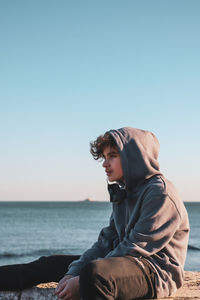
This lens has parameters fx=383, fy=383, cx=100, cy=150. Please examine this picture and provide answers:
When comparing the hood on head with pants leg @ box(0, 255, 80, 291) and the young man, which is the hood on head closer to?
the young man

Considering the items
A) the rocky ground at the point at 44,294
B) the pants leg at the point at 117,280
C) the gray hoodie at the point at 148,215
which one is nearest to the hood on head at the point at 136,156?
the gray hoodie at the point at 148,215

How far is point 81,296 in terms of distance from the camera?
304 centimetres

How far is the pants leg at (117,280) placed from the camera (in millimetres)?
2914

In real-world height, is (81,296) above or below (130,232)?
below

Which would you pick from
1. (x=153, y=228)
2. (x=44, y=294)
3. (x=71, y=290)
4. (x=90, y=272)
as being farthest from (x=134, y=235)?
(x=44, y=294)

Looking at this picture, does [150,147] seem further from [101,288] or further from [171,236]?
[101,288]

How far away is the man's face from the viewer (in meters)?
3.66

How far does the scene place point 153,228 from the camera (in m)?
3.19

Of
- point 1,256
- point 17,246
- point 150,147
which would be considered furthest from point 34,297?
point 17,246

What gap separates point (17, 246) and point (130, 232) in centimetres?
2235

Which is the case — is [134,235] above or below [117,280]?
above

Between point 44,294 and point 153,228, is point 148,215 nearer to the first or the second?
point 153,228

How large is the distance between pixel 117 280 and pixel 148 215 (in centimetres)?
59

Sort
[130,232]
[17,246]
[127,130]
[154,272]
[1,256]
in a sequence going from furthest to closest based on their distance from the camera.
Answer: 1. [17,246]
2. [1,256]
3. [127,130]
4. [130,232]
5. [154,272]
